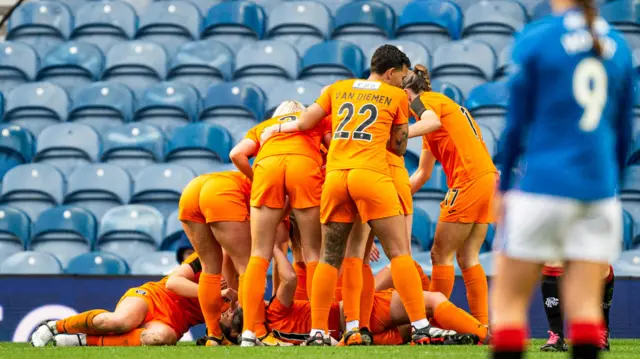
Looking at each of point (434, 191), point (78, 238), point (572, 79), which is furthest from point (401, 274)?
point (78, 238)

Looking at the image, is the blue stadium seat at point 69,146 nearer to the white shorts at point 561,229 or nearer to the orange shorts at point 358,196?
the orange shorts at point 358,196

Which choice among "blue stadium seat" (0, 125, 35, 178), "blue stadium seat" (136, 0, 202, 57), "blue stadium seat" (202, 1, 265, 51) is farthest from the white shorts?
"blue stadium seat" (136, 0, 202, 57)

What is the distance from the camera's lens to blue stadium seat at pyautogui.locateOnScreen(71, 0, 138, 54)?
10914mm

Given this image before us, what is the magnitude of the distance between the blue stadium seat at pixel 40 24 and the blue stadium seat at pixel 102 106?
136 centimetres

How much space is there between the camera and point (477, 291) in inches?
234

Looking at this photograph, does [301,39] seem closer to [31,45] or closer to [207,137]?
[207,137]

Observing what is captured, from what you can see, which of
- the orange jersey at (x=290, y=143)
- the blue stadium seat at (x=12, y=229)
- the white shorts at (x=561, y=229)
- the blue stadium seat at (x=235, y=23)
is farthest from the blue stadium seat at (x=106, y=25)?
the white shorts at (x=561, y=229)

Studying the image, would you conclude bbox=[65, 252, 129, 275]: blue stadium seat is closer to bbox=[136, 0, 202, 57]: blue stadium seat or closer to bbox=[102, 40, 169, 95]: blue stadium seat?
bbox=[102, 40, 169, 95]: blue stadium seat

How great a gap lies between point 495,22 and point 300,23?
2.13 m

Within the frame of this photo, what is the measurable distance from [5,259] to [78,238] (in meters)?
0.67

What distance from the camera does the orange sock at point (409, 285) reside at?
5.22m

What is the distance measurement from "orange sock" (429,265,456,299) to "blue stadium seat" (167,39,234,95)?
489 cm

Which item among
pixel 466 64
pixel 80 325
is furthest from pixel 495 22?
pixel 80 325

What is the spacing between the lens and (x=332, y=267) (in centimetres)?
521
